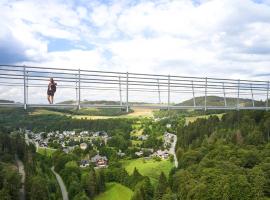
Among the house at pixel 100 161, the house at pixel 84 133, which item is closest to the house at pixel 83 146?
the house at pixel 100 161

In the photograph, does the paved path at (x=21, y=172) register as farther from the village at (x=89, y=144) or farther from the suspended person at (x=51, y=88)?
the suspended person at (x=51, y=88)

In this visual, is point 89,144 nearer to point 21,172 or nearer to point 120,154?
point 120,154

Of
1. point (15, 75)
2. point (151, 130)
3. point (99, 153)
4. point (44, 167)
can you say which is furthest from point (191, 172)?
point (151, 130)

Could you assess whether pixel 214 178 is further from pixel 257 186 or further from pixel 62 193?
pixel 62 193

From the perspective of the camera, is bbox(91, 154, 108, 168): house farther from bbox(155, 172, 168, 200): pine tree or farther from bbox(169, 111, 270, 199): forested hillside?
bbox(155, 172, 168, 200): pine tree

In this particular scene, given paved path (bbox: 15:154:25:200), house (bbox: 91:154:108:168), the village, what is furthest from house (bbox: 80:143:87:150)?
paved path (bbox: 15:154:25:200)

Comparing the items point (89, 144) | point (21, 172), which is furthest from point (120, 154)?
point (21, 172)
